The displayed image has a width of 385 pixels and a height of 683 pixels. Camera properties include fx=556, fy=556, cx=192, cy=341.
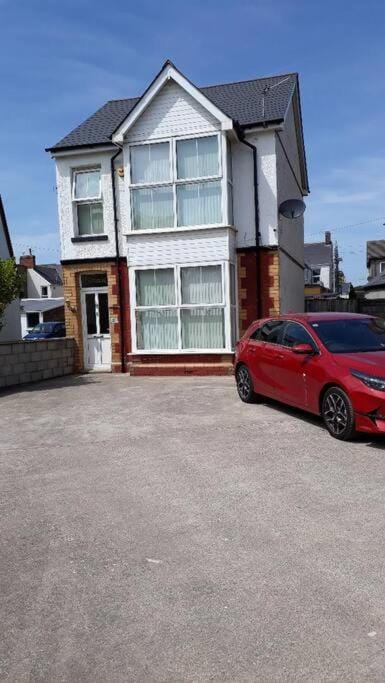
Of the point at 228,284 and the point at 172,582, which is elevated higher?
the point at 228,284

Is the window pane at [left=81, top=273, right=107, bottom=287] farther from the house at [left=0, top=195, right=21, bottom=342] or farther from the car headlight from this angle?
the car headlight

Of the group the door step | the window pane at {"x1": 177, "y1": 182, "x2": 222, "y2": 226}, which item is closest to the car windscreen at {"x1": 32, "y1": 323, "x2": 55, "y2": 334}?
the door step

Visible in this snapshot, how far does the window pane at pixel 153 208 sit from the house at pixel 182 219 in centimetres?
3

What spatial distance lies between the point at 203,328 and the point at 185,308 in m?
0.68

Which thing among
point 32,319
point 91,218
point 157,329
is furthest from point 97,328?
point 32,319

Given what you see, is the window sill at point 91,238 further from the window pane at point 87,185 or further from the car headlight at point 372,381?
the car headlight at point 372,381

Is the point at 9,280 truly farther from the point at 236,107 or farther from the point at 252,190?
the point at 236,107

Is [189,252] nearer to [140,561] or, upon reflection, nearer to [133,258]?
[133,258]

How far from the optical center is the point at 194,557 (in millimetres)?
3885

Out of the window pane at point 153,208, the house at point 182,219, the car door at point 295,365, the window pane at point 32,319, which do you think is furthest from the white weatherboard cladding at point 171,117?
the window pane at point 32,319

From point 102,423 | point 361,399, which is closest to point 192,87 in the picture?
point 102,423

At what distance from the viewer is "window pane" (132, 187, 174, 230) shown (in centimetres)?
1411

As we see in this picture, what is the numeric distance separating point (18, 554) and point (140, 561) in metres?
0.92

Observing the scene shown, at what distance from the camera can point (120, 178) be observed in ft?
49.2
